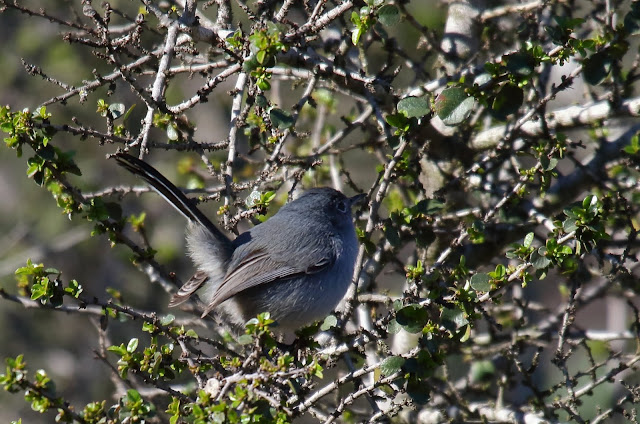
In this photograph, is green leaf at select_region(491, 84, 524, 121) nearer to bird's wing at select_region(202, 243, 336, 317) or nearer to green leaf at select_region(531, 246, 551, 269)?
green leaf at select_region(531, 246, 551, 269)

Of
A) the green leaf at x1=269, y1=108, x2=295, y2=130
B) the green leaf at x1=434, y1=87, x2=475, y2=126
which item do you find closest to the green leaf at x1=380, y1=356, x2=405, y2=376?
the green leaf at x1=434, y1=87, x2=475, y2=126

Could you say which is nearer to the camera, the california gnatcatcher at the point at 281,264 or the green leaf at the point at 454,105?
the green leaf at the point at 454,105

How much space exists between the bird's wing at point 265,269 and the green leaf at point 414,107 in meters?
1.24

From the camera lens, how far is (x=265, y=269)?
365 centimetres

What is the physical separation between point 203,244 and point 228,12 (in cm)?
127

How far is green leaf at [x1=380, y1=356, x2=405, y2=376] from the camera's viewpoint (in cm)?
237

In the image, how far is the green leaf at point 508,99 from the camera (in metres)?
2.68

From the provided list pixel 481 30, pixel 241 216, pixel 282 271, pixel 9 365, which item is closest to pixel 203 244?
pixel 282 271

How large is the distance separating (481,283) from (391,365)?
0.45 m

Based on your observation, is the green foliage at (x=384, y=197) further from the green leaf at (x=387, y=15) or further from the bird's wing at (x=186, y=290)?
the bird's wing at (x=186, y=290)

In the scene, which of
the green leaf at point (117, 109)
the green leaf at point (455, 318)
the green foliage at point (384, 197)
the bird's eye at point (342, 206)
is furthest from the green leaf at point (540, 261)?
the green leaf at point (117, 109)

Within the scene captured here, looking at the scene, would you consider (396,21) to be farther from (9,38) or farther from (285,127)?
(9,38)

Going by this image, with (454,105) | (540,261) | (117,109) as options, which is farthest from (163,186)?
(540,261)

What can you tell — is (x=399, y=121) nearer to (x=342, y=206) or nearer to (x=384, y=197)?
(x=384, y=197)
